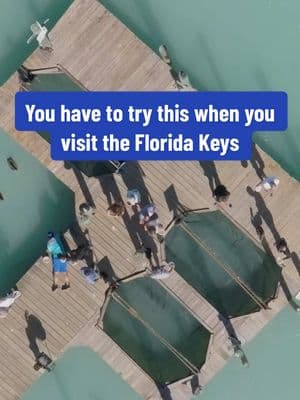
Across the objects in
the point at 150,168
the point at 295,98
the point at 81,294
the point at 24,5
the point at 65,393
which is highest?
the point at 295,98

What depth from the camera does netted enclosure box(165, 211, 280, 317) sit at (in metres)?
13.4

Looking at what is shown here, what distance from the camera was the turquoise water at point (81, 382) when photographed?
46.2 feet

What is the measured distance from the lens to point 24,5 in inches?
549

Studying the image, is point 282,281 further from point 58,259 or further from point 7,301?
point 7,301

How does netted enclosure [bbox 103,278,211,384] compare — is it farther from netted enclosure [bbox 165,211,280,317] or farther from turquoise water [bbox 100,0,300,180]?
turquoise water [bbox 100,0,300,180]

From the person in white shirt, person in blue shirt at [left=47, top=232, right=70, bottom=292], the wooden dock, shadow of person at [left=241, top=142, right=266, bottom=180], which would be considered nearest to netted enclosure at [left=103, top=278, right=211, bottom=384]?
the wooden dock

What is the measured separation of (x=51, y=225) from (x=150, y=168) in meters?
2.98

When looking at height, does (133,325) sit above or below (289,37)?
below

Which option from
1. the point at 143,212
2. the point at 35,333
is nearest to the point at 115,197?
the point at 143,212

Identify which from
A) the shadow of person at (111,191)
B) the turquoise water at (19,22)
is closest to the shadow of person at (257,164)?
the shadow of person at (111,191)

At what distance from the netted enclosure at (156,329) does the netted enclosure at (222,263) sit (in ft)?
2.52

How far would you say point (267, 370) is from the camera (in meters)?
14.1

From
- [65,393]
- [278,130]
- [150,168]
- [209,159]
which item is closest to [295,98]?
[278,130]

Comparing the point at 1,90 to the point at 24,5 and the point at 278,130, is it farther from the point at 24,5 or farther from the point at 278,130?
the point at 278,130
